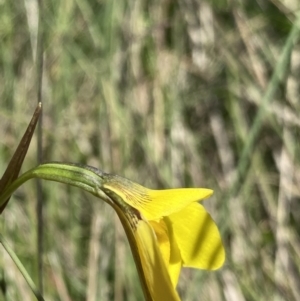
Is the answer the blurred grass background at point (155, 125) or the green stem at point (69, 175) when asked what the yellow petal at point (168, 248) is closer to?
the green stem at point (69, 175)

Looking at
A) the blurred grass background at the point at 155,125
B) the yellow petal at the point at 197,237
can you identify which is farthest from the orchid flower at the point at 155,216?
the blurred grass background at the point at 155,125

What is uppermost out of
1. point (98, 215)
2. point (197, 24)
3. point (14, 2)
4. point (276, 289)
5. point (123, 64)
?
point (14, 2)

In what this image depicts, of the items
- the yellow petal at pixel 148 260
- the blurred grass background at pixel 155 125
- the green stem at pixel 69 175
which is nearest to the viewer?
the yellow petal at pixel 148 260

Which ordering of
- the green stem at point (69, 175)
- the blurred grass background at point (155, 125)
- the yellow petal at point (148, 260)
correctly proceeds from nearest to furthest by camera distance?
the yellow petal at point (148, 260)
the green stem at point (69, 175)
the blurred grass background at point (155, 125)

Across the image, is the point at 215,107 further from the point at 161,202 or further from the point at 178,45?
the point at 161,202

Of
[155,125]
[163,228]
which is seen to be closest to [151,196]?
[163,228]

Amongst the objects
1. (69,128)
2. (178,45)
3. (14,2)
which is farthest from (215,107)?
(14,2)

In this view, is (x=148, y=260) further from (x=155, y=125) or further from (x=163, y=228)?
(x=155, y=125)
